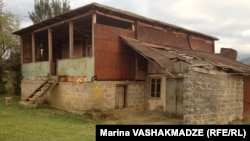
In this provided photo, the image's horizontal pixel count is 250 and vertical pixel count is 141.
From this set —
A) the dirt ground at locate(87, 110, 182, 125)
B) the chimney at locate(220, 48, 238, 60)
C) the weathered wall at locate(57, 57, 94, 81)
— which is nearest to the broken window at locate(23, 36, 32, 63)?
the weathered wall at locate(57, 57, 94, 81)

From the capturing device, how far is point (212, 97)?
1174 centimetres

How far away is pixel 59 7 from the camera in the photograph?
114 feet

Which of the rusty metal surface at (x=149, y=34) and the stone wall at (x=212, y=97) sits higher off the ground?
the rusty metal surface at (x=149, y=34)

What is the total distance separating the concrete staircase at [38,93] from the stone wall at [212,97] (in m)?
8.42

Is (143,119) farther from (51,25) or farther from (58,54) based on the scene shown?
(58,54)

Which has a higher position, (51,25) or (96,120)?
(51,25)

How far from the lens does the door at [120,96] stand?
47.2 feet

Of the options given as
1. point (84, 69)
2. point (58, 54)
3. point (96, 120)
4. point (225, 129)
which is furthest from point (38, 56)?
point (225, 129)

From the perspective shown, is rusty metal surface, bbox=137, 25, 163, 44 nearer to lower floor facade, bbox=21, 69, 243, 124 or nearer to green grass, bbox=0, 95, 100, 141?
lower floor facade, bbox=21, 69, 243, 124

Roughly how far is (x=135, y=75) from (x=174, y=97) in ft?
7.95

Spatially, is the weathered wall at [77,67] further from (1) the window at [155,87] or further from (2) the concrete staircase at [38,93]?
(1) the window at [155,87]

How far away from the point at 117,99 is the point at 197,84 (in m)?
4.88

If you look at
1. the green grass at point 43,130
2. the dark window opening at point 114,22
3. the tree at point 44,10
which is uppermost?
the tree at point 44,10

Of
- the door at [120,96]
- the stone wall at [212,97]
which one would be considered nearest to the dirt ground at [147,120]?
the door at [120,96]
